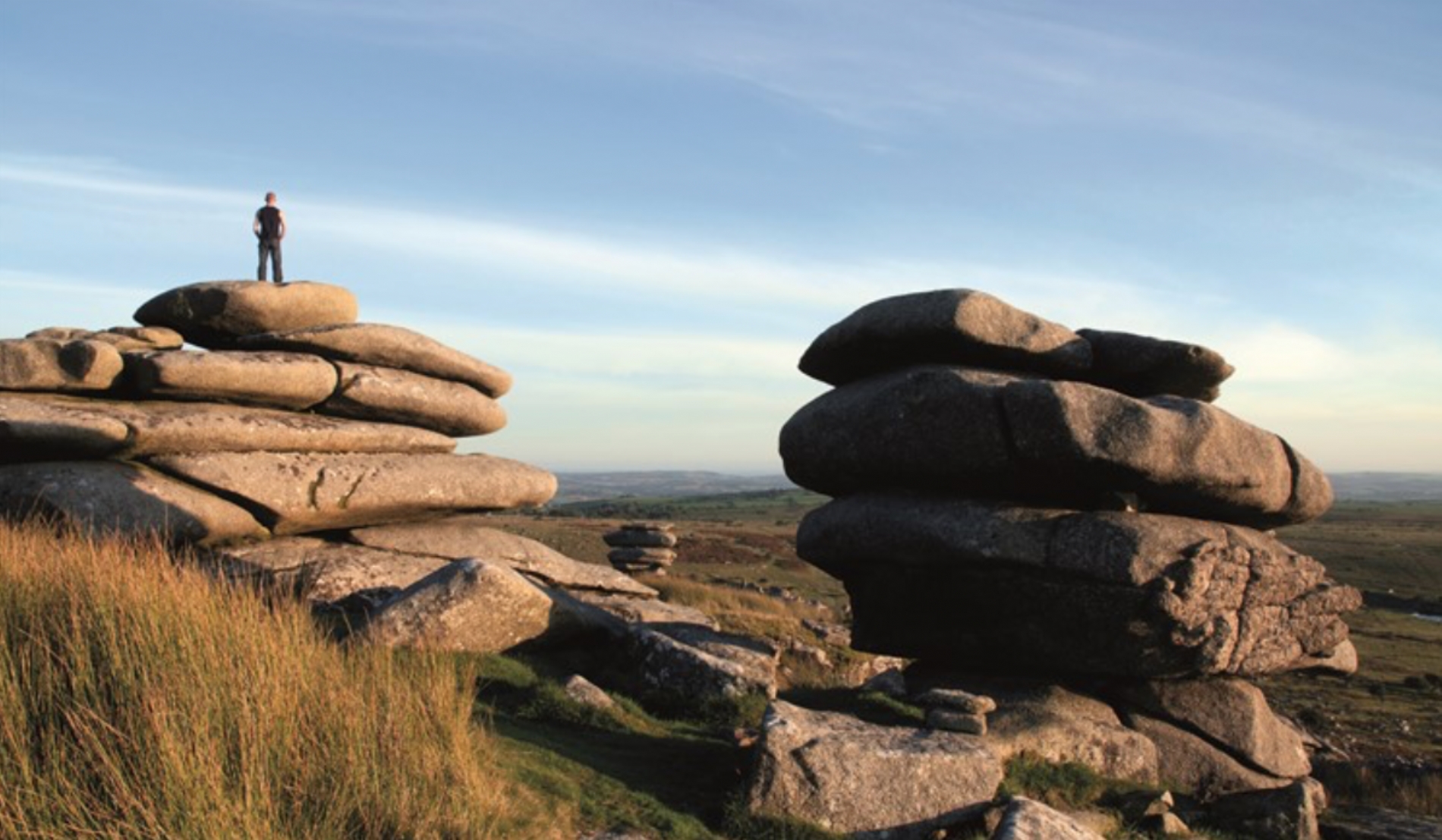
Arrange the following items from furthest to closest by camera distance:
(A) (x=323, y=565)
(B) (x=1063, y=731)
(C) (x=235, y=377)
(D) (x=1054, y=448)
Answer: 1. (C) (x=235, y=377)
2. (A) (x=323, y=565)
3. (D) (x=1054, y=448)
4. (B) (x=1063, y=731)

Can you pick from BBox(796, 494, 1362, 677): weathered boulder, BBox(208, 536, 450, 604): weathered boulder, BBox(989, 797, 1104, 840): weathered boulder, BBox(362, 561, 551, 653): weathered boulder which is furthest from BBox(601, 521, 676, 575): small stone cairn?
BBox(989, 797, 1104, 840): weathered boulder

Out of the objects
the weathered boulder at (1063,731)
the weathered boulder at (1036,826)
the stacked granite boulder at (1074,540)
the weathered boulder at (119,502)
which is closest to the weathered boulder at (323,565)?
the weathered boulder at (119,502)

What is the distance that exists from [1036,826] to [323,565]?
50.9ft

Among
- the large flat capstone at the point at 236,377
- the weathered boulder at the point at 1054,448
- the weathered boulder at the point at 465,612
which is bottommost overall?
the weathered boulder at the point at 465,612

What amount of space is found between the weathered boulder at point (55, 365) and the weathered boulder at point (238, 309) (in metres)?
2.70

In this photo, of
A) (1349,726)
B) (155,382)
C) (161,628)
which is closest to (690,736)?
(161,628)

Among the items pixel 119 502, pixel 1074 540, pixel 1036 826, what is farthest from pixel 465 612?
pixel 1074 540

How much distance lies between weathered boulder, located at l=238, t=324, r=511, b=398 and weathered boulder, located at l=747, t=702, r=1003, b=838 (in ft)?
52.2

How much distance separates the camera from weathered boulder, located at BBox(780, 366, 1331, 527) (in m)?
16.4

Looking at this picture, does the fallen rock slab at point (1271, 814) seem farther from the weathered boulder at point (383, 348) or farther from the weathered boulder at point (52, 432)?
the weathered boulder at point (52, 432)

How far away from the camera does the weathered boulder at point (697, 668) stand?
16.6 metres

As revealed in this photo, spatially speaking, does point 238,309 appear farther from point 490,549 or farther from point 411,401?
point 490,549

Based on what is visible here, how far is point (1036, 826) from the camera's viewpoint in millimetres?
11047

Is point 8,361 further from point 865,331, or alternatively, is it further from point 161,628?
point 865,331
